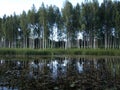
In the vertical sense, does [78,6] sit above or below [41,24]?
above

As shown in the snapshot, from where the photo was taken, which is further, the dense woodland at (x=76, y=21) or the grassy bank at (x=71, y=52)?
the dense woodland at (x=76, y=21)

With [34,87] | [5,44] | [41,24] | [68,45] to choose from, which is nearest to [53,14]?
[41,24]

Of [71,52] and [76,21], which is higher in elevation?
[76,21]

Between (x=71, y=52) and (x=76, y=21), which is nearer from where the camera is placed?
(x=71, y=52)

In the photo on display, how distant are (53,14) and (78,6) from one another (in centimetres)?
690

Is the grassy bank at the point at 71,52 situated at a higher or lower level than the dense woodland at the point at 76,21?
lower

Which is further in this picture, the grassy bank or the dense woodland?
the dense woodland

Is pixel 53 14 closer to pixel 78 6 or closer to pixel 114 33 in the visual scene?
pixel 78 6

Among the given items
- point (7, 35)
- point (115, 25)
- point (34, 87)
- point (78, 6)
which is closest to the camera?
point (34, 87)

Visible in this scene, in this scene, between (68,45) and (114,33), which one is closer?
(114,33)

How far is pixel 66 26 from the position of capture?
62.4m

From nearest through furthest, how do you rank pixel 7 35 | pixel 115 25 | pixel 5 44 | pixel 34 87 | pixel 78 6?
pixel 34 87 < pixel 115 25 < pixel 78 6 < pixel 7 35 < pixel 5 44

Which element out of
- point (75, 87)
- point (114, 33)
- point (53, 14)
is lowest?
point (75, 87)

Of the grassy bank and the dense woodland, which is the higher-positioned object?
the dense woodland
